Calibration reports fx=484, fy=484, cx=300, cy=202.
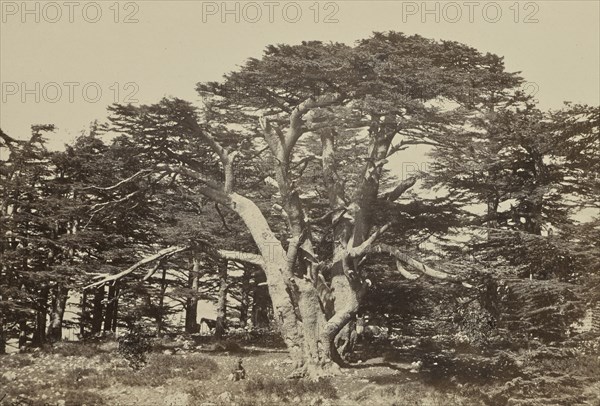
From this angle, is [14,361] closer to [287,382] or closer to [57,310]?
[57,310]

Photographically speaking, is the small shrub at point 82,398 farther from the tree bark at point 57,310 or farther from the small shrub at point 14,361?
the tree bark at point 57,310

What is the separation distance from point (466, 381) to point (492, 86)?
9.27 metres

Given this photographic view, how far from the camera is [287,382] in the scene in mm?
14672

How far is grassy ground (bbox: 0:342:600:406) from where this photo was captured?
11.9m

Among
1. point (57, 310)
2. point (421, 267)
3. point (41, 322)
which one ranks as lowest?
point (41, 322)

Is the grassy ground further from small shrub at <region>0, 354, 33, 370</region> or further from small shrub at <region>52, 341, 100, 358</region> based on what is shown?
small shrub at <region>52, 341, 100, 358</region>

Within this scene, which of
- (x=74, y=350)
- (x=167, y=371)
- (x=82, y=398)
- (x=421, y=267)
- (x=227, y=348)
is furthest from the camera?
(x=227, y=348)

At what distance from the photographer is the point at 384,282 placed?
2233cm

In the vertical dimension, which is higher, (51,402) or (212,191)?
(212,191)

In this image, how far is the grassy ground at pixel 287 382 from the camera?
11.9m

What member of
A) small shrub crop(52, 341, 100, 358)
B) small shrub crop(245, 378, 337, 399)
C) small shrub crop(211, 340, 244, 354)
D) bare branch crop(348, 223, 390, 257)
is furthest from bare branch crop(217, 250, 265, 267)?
small shrub crop(52, 341, 100, 358)

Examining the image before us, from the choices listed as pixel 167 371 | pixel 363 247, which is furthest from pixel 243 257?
pixel 167 371

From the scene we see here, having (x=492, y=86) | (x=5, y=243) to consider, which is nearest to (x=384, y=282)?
(x=492, y=86)

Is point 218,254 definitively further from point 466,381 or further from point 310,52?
point 466,381
